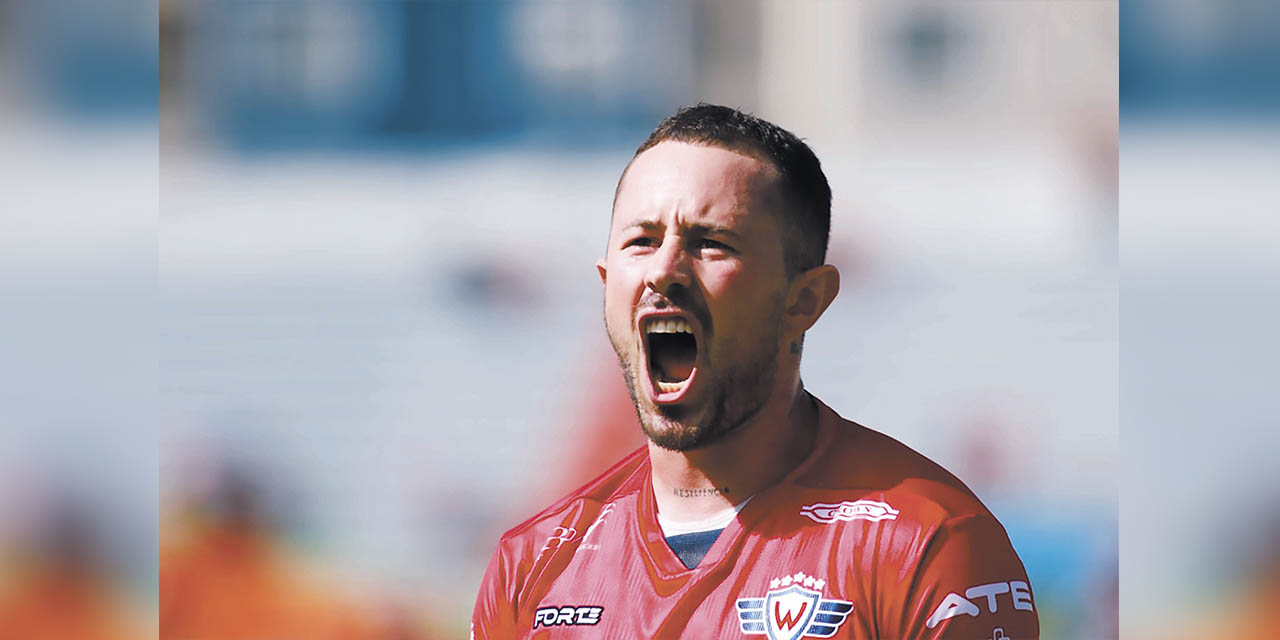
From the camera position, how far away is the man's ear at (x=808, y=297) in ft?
7.73

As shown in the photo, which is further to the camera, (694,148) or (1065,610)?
(1065,610)

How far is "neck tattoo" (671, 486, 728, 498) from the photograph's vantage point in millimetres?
2348

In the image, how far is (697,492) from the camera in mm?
2363

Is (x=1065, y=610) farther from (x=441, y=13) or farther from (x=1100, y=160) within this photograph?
(x=441, y=13)

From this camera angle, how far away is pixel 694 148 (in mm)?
2352

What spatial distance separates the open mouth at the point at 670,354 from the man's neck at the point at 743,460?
13 centimetres

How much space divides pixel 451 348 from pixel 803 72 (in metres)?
1.04

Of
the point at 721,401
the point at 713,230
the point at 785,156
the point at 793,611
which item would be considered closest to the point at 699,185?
the point at 713,230

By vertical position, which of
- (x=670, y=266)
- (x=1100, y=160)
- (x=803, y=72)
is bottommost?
(x=670, y=266)

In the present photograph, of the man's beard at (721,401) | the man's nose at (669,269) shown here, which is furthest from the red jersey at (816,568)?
the man's nose at (669,269)

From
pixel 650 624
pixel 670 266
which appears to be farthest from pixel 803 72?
pixel 650 624

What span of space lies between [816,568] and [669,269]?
0.62m

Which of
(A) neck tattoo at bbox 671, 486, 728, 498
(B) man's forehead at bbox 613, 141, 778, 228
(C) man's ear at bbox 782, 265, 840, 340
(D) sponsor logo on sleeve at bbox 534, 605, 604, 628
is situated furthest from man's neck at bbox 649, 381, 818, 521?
(B) man's forehead at bbox 613, 141, 778, 228

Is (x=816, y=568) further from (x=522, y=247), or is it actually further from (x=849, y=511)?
(x=522, y=247)
